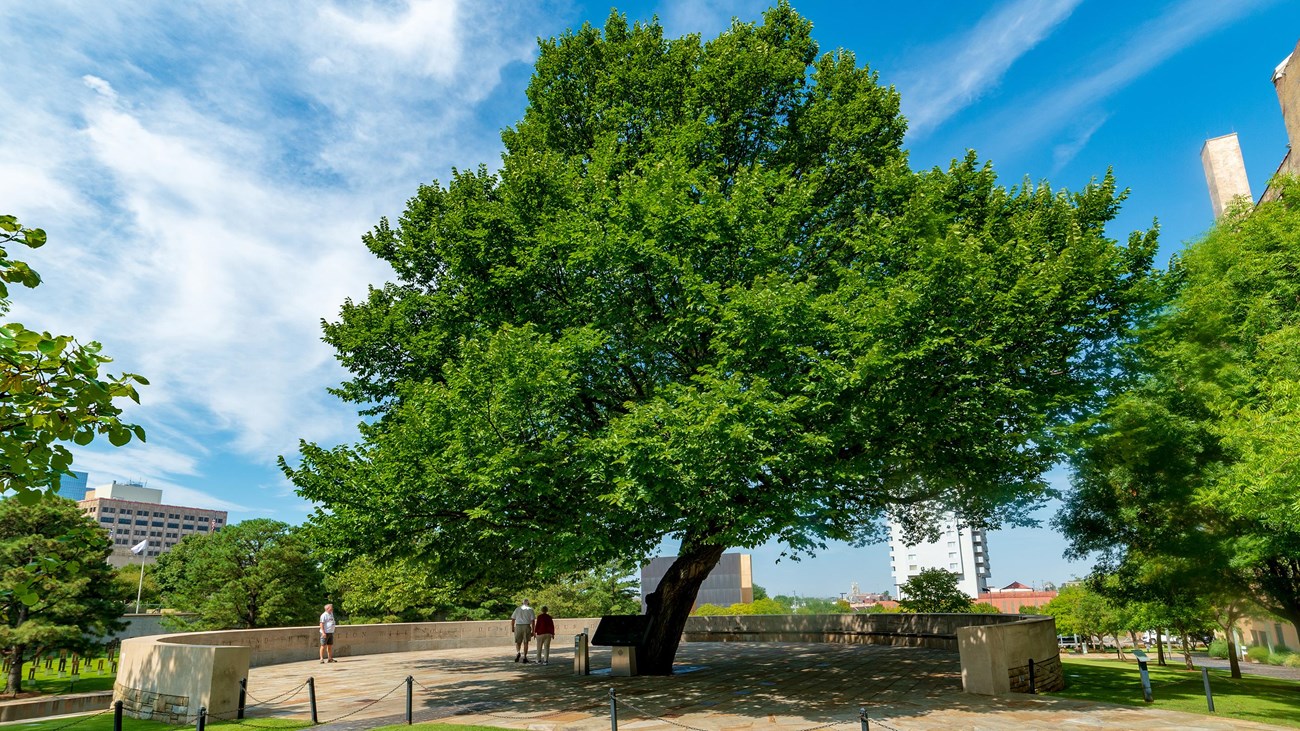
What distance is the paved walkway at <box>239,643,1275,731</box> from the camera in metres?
13.1

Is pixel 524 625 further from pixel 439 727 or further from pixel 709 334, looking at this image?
pixel 709 334

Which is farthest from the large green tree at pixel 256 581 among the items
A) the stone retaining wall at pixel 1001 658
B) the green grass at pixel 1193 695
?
the green grass at pixel 1193 695

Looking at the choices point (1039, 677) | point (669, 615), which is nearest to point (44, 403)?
point (669, 615)

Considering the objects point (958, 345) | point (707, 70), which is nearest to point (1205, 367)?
point (958, 345)

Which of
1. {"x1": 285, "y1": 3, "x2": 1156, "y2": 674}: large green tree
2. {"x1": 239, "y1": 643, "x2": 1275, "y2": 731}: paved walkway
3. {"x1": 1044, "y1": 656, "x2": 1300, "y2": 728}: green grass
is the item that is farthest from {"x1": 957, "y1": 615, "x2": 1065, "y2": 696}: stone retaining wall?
{"x1": 285, "y1": 3, "x2": 1156, "y2": 674}: large green tree

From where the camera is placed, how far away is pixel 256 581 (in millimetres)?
36438

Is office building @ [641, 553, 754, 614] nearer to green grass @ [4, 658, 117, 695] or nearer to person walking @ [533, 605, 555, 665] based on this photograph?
green grass @ [4, 658, 117, 695]

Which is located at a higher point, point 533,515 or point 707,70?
point 707,70

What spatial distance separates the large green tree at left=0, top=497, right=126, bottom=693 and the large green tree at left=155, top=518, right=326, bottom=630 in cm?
616

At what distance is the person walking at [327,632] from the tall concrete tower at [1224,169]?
68201 millimetres

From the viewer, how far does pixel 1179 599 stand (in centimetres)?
2425

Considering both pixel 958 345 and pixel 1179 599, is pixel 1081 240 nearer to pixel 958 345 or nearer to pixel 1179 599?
pixel 958 345

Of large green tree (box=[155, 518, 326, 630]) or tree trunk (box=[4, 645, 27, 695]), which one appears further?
large green tree (box=[155, 518, 326, 630])

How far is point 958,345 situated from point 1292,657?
5609cm
